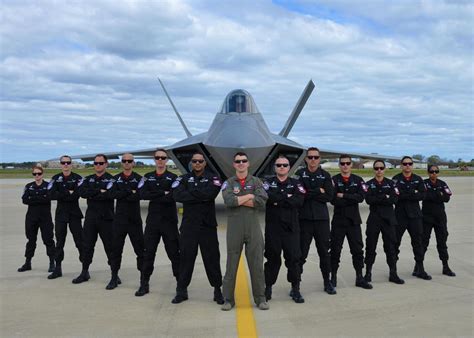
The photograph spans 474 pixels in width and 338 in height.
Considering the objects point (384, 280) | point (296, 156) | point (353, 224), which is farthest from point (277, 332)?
point (296, 156)

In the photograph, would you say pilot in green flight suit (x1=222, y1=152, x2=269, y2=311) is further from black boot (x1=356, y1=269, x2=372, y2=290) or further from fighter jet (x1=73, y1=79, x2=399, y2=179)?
fighter jet (x1=73, y1=79, x2=399, y2=179)

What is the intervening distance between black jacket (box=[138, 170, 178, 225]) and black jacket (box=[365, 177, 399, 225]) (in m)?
2.75

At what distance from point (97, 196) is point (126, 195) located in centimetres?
53

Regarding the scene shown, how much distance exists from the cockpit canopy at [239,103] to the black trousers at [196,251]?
7.46m

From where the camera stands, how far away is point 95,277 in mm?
6301

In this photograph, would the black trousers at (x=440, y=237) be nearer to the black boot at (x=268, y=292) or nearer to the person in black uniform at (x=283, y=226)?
the person in black uniform at (x=283, y=226)

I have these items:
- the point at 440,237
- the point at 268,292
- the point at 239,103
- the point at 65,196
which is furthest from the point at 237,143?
the point at 268,292

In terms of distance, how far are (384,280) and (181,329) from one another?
332 cm

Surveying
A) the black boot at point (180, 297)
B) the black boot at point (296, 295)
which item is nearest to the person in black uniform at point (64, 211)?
the black boot at point (180, 297)

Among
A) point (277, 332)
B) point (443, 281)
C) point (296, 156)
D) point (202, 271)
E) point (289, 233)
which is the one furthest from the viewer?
point (296, 156)

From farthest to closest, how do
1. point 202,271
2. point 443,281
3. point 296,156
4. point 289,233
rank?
point 296,156, point 202,271, point 443,281, point 289,233

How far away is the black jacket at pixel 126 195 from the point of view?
5750 millimetres

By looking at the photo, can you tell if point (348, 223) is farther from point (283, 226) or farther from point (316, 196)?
point (283, 226)

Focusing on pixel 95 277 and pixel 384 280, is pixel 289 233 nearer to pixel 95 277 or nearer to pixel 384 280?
pixel 384 280
